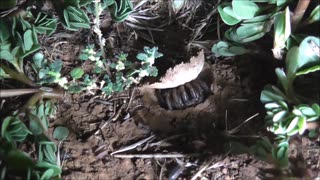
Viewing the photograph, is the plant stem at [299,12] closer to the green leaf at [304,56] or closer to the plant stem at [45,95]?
the green leaf at [304,56]

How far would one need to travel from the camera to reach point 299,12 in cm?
161

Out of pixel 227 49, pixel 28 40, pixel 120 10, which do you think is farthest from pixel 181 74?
pixel 28 40

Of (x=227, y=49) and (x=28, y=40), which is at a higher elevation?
(x=28, y=40)

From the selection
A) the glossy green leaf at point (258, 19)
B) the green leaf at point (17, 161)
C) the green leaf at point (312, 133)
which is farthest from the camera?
the glossy green leaf at point (258, 19)

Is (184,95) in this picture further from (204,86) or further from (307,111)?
(307,111)

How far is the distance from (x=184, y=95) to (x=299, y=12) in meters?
0.47

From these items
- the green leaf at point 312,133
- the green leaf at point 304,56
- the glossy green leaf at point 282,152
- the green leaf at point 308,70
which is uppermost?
the green leaf at point 304,56

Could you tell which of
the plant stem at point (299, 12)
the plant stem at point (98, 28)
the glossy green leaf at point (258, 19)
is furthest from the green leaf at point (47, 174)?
the plant stem at point (299, 12)

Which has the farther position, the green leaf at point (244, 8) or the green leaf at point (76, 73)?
the green leaf at point (76, 73)

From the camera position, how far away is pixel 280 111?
1.51 m

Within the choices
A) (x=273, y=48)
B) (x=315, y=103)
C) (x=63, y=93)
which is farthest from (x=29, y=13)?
(x=315, y=103)

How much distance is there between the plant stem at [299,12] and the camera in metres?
1.57

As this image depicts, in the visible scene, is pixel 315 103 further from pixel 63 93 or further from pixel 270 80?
pixel 63 93

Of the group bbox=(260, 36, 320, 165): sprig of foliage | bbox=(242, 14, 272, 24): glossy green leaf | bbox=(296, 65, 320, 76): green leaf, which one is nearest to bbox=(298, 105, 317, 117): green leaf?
bbox=(260, 36, 320, 165): sprig of foliage
